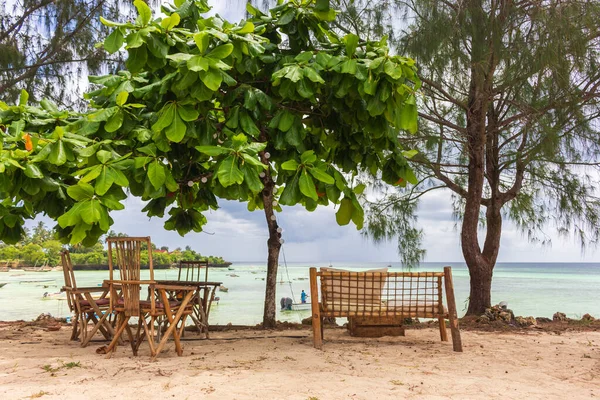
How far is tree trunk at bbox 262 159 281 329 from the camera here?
5.01 meters

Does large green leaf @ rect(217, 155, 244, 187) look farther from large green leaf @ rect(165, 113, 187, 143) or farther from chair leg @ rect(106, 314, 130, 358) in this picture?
chair leg @ rect(106, 314, 130, 358)

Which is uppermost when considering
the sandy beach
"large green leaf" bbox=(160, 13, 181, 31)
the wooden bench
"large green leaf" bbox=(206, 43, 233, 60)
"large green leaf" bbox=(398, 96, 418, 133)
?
"large green leaf" bbox=(160, 13, 181, 31)

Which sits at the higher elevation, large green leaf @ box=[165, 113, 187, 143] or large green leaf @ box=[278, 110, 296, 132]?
large green leaf @ box=[278, 110, 296, 132]

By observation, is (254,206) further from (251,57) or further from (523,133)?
(523,133)

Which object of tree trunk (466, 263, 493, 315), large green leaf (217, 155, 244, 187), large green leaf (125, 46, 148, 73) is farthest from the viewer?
tree trunk (466, 263, 493, 315)

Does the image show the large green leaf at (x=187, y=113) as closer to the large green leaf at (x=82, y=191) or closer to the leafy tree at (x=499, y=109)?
the large green leaf at (x=82, y=191)

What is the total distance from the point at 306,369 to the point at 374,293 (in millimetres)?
1071

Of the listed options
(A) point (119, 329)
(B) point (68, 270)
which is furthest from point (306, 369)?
(B) point (68, 270)

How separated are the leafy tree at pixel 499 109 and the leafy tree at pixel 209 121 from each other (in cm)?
108

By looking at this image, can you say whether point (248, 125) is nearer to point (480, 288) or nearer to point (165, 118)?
point (165, 118)

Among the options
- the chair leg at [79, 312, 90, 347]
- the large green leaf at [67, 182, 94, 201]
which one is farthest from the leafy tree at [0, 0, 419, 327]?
the chair leg at [79, 312, 90, 347]

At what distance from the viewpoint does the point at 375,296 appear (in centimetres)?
409

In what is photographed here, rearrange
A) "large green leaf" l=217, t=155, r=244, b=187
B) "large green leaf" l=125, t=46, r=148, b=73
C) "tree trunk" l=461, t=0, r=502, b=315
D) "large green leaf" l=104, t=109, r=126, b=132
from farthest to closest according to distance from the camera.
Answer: "tree trunk" l=461, t=0, r=502, b=315 → "large green leaf" l=104, t=109, r=126, b=132 → "large green leaf" l=125, t=46, r=148, b=73 → "large green leaf" l=217, t=155, r=244, b=187

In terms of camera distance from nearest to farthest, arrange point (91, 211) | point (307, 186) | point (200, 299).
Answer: point (91, 211), point (307, 186), point (200, 299)
